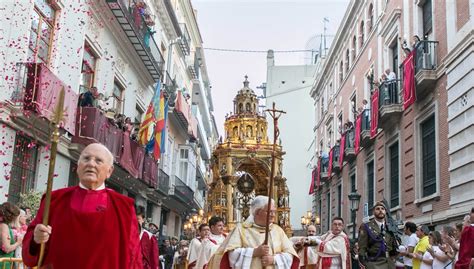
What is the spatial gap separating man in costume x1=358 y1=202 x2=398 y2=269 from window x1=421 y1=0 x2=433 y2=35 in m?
9.59

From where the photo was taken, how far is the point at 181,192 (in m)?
28.2

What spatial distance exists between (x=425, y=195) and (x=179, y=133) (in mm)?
16230

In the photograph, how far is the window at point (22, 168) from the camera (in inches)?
476

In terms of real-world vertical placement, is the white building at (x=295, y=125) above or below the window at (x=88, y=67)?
above

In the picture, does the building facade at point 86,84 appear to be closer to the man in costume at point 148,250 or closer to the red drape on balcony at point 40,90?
the red drape on balcony at point 40,90

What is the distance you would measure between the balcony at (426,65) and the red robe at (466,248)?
361 inches

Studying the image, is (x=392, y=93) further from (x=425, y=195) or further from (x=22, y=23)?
(x=22, y=23)

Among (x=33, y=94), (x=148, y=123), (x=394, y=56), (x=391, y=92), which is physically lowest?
(x=33, y=94)

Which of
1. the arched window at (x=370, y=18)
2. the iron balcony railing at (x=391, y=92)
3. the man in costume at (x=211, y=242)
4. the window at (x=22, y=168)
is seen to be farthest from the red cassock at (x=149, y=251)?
the arched window at (x=370, y=18)

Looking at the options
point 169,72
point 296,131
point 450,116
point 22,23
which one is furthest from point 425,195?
point 296,131

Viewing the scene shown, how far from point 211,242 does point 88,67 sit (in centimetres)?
833

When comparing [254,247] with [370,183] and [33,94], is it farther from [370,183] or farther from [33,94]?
[370,183]

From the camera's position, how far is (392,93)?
18812mm

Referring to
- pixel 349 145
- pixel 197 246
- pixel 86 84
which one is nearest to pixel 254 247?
pixel 197 246
